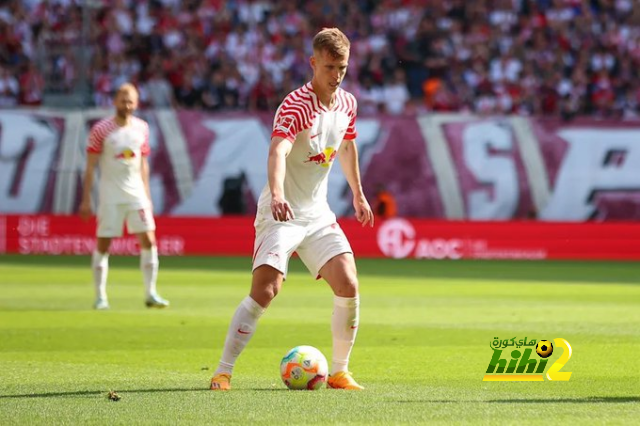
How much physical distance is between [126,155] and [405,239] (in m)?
13.9

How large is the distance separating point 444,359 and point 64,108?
19684 mm

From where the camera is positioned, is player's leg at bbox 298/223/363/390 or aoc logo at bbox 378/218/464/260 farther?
aoc logo at bbox 378/218/464/260

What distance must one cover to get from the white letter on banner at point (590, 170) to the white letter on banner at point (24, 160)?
1114 centimetres

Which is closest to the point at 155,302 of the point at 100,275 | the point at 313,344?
the point at 100,275

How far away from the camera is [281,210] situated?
26.8 feet

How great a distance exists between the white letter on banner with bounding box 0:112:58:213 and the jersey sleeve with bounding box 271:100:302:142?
20.8 m

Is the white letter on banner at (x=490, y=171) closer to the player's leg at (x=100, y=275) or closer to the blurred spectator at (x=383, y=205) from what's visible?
the blurred spectator at (x=383, y=205)

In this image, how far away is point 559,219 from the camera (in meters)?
30.1

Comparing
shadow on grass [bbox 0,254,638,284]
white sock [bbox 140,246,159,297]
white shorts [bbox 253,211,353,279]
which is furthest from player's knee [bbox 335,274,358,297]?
shadow on grass [bbox 0,254,638,284]

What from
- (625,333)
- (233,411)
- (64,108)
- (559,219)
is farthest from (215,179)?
(233,411)

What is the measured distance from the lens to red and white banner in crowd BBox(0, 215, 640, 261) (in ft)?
93.6

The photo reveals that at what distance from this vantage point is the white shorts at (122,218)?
15.9 m

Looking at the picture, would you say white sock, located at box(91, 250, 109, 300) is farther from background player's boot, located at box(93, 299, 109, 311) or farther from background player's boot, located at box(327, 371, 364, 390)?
background player's boot, located at box(327, 371, 364, 390)

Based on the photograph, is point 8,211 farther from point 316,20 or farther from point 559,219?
point 559,219
